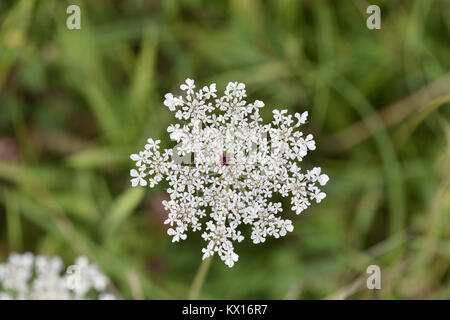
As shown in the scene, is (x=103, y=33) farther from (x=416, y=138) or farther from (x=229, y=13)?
(x=416, y=138)

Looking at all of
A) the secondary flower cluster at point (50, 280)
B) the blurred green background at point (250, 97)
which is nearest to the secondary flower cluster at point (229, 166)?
the secondary flower cluster at point (50, 280)

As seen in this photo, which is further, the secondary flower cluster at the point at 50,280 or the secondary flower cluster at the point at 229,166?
the secondary flower cluster at the point at 50,280

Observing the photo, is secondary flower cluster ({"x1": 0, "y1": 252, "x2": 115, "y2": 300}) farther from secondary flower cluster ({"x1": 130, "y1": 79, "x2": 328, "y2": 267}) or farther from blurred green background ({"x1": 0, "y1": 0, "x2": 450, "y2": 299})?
secondary flower cluster ({"x1": 130, "y1": 79, "x2": 328, "y2": 267})

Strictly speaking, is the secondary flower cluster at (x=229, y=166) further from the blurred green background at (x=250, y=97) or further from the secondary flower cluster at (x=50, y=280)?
the blurred green background at (x=250, y=97)

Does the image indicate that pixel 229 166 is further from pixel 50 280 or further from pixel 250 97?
pixel 250 97

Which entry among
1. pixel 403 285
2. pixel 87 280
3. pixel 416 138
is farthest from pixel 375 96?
pixel 87 280

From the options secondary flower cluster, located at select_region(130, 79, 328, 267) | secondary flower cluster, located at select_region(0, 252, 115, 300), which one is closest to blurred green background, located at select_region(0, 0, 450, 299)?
secondary flower cluster, located at select_region(0, 252, 115, 300)

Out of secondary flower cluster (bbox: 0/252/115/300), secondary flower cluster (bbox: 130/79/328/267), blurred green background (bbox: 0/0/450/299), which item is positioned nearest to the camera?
secondary flower cluster (bbox: 130/79/328/267)

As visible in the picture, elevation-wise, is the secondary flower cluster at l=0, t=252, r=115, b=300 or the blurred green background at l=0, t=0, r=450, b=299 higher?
the blurred green background at l=0, t=0, r=450, b=299
